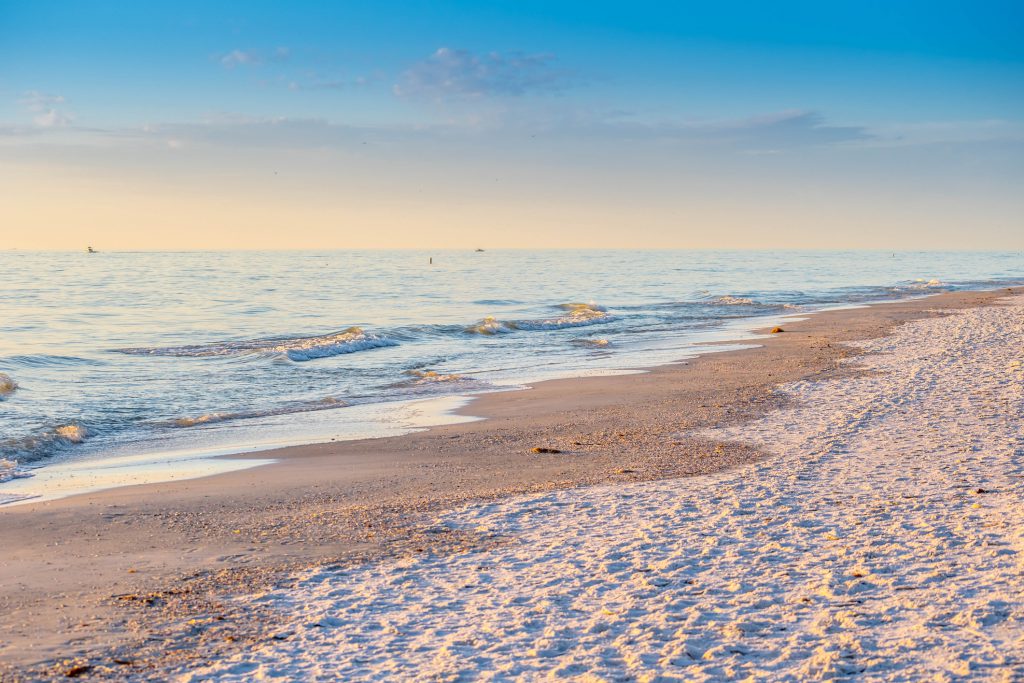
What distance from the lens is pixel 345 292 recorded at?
50969 millimetres

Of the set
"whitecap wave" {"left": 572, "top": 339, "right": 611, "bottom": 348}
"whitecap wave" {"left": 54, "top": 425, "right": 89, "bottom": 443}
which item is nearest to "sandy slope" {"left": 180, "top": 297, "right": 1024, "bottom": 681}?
"whitecap wave" {"left": 54, "top": 425, "right": 89, "bottom": 443}

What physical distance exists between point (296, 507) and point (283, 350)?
51.5 feet

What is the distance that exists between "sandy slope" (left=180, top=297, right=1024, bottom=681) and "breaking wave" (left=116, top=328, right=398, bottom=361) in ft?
53.6

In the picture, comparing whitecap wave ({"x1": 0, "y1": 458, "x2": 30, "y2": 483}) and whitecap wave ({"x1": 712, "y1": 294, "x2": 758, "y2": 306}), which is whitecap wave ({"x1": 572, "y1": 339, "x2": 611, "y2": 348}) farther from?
whitecap wave ({"x1": 712, "y1": 294, "x2": 758, "y2": 306})

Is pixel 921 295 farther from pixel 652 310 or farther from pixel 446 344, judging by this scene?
pixel 446 344

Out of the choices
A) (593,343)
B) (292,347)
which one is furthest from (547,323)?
(292,347)

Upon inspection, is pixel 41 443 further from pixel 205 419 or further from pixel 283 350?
pixel 283 350

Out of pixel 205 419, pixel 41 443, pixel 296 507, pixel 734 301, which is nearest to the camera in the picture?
pixel 296 507

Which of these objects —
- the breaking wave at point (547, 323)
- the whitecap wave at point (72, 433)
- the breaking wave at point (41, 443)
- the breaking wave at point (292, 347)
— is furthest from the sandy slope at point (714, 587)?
the breaking wave at point (547, 323)

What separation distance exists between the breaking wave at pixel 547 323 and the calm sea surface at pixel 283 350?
Answer: 4.3 inches

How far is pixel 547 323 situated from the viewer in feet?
108

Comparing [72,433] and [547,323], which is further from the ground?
[547,323]

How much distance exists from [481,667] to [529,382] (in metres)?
12.3

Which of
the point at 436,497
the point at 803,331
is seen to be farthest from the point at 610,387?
the point at 803,331
